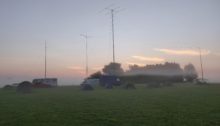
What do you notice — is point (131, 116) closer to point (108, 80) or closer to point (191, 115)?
point (191, 115)

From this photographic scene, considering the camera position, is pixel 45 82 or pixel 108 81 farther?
pixel 45 82

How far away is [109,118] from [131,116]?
1.49 metres

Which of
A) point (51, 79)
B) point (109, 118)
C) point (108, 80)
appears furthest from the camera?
point (51, 79)

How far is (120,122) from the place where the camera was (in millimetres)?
16047

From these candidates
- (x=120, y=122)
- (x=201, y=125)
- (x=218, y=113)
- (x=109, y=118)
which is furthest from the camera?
(x=218, y=113)

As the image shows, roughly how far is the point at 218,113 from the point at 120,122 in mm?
6773

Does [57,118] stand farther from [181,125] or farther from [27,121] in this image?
[181,125]

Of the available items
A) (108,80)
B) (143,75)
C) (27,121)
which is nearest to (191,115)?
(27,121)

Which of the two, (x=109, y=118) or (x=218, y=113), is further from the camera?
(x=218, y=113)

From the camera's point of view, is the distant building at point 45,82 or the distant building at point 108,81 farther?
the distant building at point 45,82

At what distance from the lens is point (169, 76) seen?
351ft

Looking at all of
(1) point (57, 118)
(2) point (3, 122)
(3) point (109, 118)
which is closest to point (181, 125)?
(3) point (109, 118)

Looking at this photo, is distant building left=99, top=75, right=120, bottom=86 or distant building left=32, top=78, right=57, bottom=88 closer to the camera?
distant building left=99, top=75, right=120, bottom=86

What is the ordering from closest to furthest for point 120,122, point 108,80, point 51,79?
1. point 120,122
2. point 108,80
3. point 51,79
